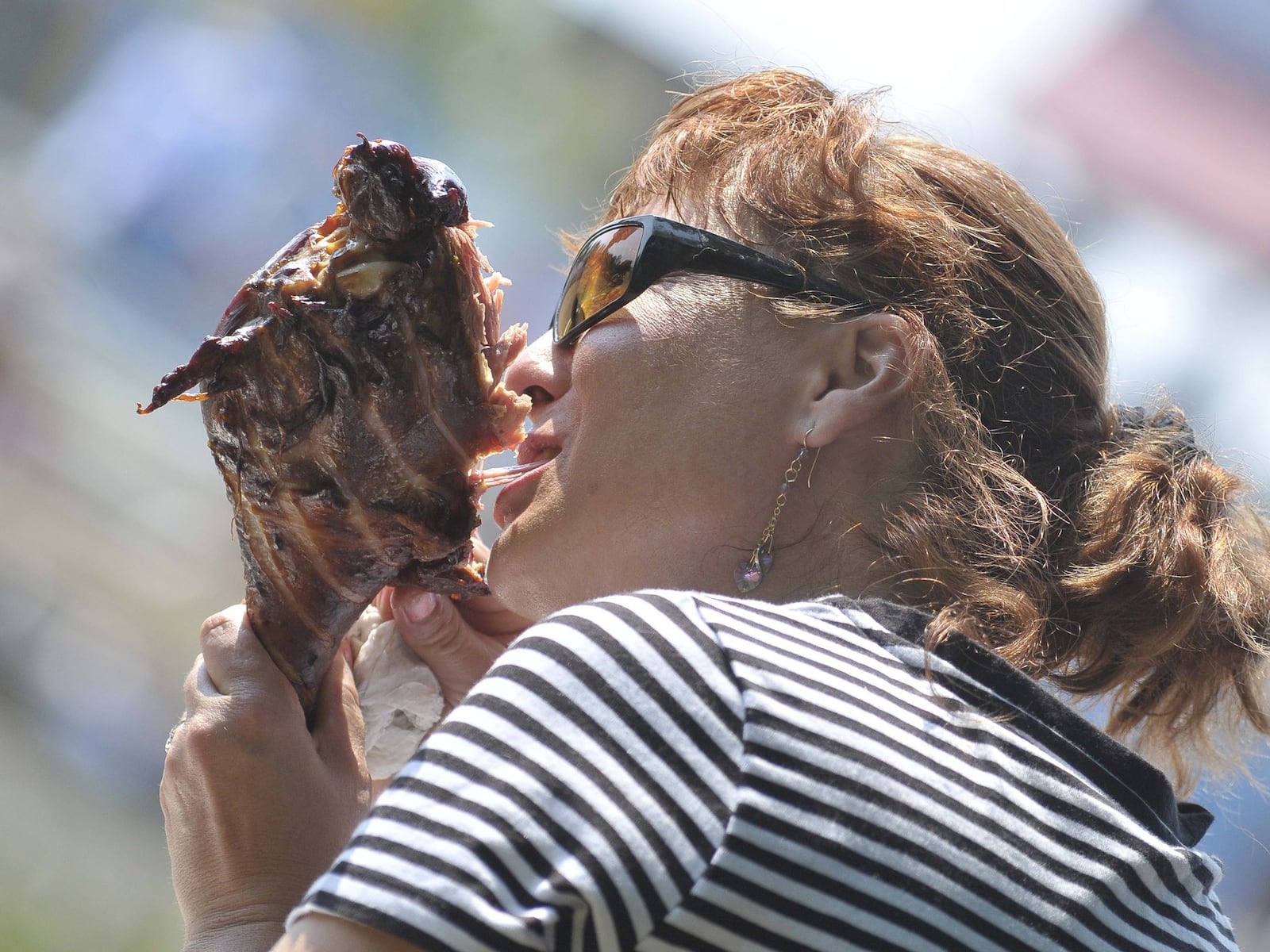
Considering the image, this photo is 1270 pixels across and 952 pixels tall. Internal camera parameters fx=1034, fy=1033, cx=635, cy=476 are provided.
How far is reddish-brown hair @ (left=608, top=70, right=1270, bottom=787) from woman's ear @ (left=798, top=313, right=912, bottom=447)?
0.04 metres

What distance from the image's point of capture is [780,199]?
1942mm

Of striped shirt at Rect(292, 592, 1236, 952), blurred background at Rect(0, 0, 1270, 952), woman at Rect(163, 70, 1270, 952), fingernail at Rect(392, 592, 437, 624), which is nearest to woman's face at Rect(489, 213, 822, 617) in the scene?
woman at Rect(163, 70, 1270, 952)

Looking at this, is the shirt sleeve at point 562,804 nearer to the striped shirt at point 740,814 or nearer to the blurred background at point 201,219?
the striped shirt at point 740,814

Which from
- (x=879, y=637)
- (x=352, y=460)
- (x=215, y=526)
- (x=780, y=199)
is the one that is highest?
(x=780, y=199)

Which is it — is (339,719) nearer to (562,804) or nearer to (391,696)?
(391,696)

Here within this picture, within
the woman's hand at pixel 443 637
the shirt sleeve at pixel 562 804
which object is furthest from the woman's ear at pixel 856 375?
the woman's hand at pixel 443 637

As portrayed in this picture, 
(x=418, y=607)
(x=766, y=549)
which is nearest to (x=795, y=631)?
(x=766, y=549)

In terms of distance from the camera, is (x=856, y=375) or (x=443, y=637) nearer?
(x=856, y=375)

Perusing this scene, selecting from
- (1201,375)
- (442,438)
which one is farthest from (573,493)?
(1201,375)

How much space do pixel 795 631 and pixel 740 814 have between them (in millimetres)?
273

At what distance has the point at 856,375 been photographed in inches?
72.0

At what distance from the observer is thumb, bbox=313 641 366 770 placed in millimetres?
2051

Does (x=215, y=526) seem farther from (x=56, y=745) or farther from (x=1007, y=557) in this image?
(x=1007, y=557)

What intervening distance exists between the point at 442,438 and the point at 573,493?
0.25 m
